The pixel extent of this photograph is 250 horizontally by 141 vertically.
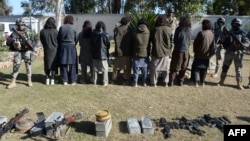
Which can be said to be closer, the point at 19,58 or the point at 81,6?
the point at 19,58

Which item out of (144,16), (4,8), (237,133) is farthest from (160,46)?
(4,8)

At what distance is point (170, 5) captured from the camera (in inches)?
856

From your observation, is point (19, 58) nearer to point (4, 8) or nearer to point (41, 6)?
point (41, 6)

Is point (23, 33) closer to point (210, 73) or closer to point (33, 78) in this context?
point (33, 78)

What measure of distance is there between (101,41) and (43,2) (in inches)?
1097

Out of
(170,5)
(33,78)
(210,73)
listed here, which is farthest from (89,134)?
(170,5)

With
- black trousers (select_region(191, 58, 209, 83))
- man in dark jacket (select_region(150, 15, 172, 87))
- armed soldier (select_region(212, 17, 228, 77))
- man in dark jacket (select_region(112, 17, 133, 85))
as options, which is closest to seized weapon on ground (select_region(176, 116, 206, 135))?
man in dark jacket (select_region(150, 15, 172, 87))

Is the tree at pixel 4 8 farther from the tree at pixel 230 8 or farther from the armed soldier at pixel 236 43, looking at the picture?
the armed soldier at pixel 236 43

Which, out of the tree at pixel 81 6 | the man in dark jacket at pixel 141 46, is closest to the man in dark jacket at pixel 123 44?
the man in dark jacket at pixel 141 46

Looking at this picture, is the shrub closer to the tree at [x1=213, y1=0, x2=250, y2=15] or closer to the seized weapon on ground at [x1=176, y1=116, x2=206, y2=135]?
the seized weapon on ground at [x1=176, y1=116, x2=206, y2=135]

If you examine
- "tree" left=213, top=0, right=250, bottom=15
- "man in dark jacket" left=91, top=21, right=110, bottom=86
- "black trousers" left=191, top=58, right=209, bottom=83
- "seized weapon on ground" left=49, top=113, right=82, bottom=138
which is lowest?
"seized weapon on ground" left=49, top=113, right=82, bottom=138

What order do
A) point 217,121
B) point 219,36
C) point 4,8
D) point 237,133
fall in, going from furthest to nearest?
point 4,8 → point 219,36 → point 217,121 → point 237,133

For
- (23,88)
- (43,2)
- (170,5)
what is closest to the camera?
(23,88)

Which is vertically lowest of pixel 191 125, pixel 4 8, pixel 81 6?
pixel 191 125
